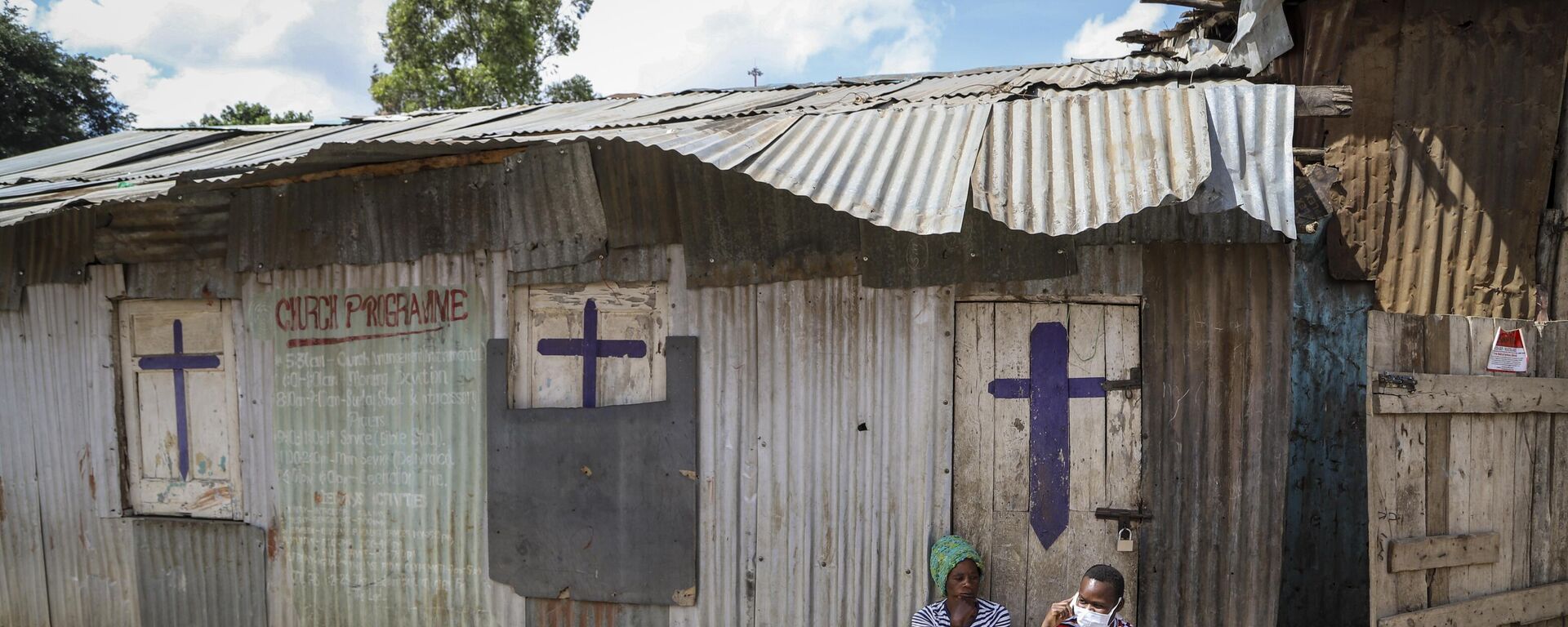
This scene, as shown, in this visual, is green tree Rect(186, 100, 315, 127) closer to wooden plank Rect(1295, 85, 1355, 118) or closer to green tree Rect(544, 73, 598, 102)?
green tree Rect(544, 73, 598, 102)

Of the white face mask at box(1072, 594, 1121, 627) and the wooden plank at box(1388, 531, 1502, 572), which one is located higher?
the wooden plank at box(1388, 531, 1502, 572)

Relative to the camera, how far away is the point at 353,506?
4.82 m

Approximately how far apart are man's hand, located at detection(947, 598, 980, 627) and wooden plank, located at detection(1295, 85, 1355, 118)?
7.78 feet

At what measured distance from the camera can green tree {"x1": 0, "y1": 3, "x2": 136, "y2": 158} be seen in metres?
18.5

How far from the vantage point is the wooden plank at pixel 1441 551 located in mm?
3555

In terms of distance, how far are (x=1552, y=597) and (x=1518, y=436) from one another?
27.6 inches

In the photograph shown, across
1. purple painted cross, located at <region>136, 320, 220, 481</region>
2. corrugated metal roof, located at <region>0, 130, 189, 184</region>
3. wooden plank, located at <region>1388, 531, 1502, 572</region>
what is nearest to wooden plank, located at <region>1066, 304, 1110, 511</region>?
wooden plank, located at <region>1388, 531, 1502, 572</region>

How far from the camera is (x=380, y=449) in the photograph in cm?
476

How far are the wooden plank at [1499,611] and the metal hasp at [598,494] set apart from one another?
117 inches

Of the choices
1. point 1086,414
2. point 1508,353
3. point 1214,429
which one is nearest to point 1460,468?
point 1508,353

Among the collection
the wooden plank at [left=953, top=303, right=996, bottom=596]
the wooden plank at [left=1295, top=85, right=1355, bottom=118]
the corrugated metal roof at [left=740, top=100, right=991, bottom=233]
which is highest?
the wooden plank at [left=1295, top=85, right=1355, bottom=118]

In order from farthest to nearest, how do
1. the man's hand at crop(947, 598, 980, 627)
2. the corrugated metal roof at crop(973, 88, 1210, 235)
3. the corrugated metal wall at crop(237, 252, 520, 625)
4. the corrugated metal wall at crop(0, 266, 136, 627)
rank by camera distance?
the corrugated metal wall at crop(0, 266, 136, 627), the corrugated metal wall at crop(237, 252, 520, 625), the man's hand at crop(947, 598, 980, 627), the corrugated metal roof at crop(973, 88, 1210, 235)

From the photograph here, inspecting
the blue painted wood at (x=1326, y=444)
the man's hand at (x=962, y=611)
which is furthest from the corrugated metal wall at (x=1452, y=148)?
the man's hand at (x=962, y=611)

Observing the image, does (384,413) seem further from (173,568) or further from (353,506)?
(173,568)
